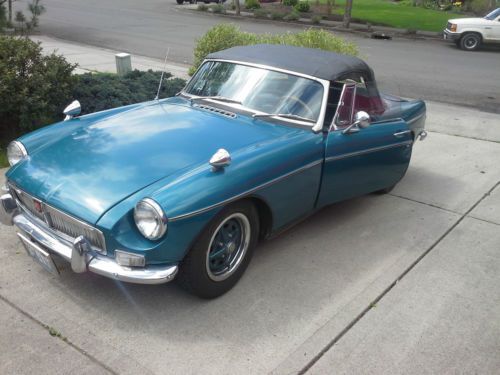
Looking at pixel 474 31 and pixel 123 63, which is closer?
pixel 123 63

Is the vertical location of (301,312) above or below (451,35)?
below

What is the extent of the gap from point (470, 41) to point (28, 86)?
15858 millimetres

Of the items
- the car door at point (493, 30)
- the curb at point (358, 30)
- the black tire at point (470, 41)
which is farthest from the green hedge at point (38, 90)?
the curb at point (358, 30)

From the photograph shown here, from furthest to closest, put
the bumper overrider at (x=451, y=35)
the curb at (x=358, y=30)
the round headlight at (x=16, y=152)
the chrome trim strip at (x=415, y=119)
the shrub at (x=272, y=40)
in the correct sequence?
the curb at (x=358, y=30) < the bumper overrider at (x=451, y=35) < the shrub at (x=272, y=40) < the chrome trim strip at (x=415, y=119) < the round headlight at (x=16, y=152)

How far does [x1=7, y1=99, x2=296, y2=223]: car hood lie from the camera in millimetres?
2939

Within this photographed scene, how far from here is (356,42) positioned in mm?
17984

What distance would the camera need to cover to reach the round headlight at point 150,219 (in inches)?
108

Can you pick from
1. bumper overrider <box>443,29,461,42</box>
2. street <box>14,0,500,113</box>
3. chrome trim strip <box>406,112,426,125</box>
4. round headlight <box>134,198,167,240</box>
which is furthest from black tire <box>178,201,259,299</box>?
bumper overrider <box>443,29,461,42</box>

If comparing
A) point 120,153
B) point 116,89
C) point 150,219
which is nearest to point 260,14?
point 116,89

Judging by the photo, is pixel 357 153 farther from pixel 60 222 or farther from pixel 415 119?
pixel 60 222

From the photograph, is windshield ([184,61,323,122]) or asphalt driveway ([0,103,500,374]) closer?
asphalt driveway ([0,103,500,374])

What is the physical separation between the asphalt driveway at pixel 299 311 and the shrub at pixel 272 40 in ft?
15.2

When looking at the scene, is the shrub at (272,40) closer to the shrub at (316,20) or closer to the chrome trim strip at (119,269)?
the chrome trim strip at (119,269)

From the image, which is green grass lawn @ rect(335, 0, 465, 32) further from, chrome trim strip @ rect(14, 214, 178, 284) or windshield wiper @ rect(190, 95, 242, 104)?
chrome trim strip @ rect(14, 214, 178, 284)
